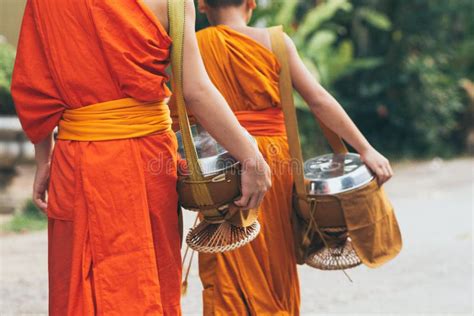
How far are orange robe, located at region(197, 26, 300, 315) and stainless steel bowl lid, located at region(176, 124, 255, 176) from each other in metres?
0.46

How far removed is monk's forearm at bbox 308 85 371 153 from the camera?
4109mm

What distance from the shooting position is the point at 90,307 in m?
2.93

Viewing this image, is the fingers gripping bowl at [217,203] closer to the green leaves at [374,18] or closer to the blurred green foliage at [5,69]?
the blurred green foliage at [5,69]

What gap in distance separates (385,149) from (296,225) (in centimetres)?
942

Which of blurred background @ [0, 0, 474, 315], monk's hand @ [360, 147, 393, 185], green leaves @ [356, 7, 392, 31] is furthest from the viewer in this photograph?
green leaves @ [356, 7, 392, 31]

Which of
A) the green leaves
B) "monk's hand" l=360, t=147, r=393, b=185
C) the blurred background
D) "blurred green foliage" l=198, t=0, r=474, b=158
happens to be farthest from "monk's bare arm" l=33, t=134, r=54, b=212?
the green leaves

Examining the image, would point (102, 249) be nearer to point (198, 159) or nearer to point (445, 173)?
point (198, 159)

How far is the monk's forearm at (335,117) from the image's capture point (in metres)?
4.11

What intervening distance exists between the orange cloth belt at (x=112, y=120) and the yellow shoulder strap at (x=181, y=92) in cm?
11

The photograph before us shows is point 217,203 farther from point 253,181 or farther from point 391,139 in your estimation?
point 391,139

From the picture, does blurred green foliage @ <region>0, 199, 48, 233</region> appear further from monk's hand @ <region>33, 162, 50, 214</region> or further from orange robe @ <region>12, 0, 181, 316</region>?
orange robe @ <region>12, 0, 181, 316</region>

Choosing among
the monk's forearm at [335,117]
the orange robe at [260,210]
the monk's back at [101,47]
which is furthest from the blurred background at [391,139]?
the monk's back at [101,47]

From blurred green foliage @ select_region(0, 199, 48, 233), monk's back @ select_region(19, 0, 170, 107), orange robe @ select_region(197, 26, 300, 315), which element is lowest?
blurred green foliage @ select_region(0, 199, 48, 233)

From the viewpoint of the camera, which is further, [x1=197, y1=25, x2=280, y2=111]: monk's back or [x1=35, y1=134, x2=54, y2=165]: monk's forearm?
[x1=197, y1=25, x2=280, y2=111]: monk's back
